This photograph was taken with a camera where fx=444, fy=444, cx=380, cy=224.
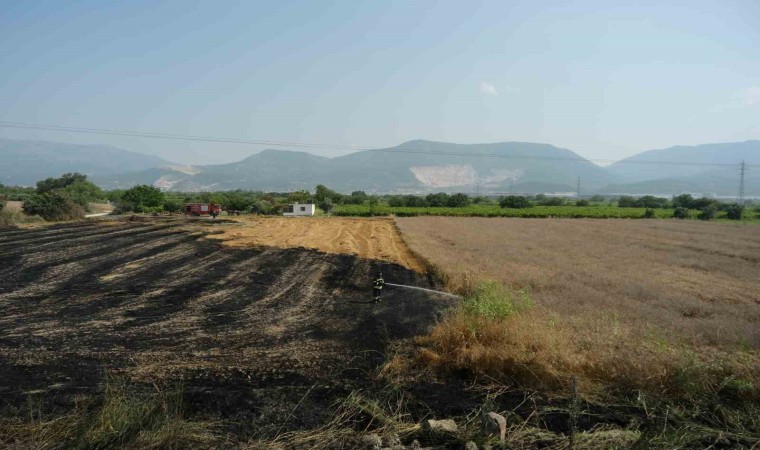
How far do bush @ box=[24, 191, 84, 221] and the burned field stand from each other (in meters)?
19.3

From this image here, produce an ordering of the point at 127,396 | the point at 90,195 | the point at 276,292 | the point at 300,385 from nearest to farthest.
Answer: the point at 127,396 → the point at 300,385 → the point at 276,292 → the point at 90,195

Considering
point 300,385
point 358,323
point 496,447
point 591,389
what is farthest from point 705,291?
point 300,385

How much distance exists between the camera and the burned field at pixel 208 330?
5430mm

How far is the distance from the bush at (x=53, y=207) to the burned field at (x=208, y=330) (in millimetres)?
19347

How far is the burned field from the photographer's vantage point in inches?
214

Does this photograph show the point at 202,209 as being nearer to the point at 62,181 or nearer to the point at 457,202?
the point at 457,202

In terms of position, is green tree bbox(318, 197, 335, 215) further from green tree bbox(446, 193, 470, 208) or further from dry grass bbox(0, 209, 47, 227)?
dry grass bbox(0, 209, 47, 227)

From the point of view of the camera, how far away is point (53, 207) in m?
32.4

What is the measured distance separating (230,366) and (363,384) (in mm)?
1979

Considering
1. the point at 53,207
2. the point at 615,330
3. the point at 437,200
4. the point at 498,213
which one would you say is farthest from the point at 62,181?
the point at 615,330

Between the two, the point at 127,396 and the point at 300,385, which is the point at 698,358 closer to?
the point at 300,385

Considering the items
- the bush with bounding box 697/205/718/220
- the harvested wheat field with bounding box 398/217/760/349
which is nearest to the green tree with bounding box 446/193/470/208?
the bush with bounding box 697/205/718/220

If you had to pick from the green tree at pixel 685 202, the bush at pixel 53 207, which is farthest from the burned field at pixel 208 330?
the green tree at pixel 685 202

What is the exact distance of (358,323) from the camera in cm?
869
